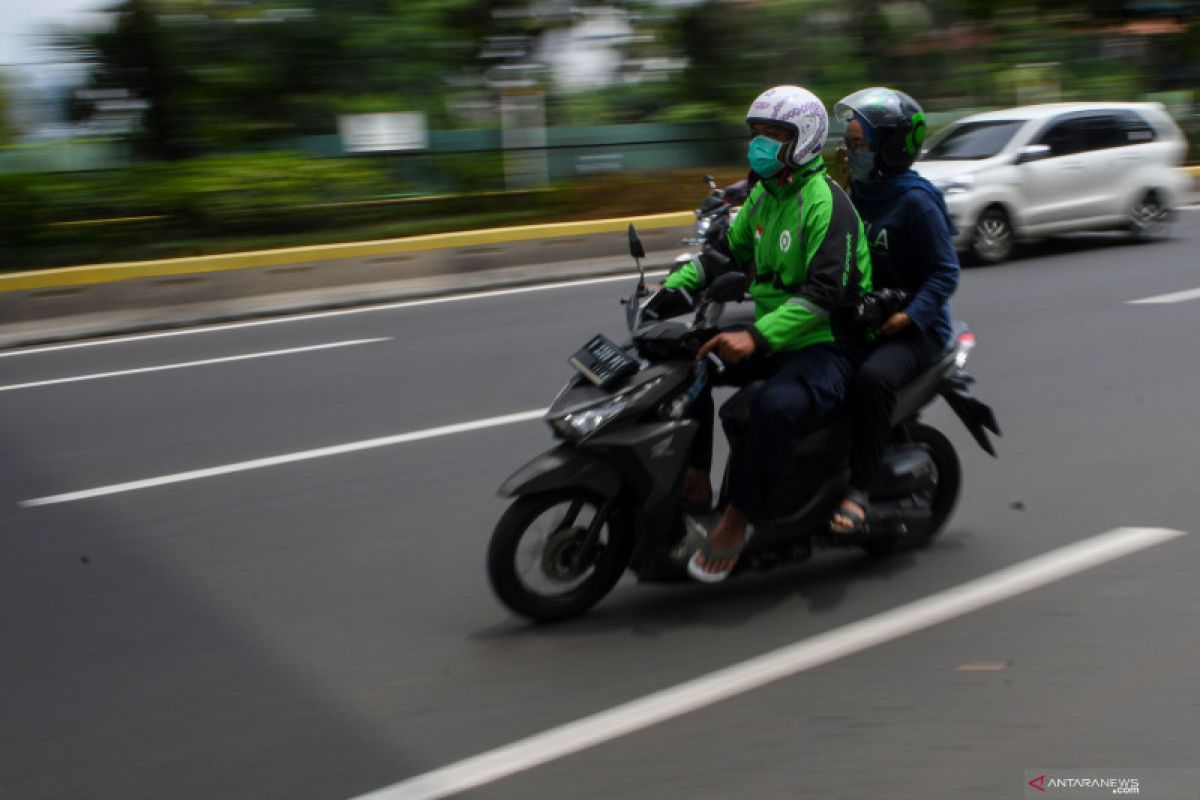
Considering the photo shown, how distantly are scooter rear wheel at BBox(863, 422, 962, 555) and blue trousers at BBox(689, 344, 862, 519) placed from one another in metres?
0.64

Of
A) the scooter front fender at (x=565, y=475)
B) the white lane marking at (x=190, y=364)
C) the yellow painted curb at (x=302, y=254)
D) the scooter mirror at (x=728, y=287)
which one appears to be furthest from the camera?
the yellow painted curb at (x=302, y=254)

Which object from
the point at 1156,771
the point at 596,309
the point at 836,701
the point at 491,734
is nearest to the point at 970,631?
the point at 836,701

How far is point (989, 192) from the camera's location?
13367mm

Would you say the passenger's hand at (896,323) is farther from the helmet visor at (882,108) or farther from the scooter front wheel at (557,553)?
the scooter front wheel at (557,553)

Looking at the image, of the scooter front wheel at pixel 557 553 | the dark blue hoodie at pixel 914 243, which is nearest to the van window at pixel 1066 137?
the dark blue hoodie at pixel 914 243

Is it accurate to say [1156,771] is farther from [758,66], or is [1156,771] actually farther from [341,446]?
[758,66]

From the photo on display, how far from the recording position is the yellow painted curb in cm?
1188

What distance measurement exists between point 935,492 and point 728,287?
1642 millimetres

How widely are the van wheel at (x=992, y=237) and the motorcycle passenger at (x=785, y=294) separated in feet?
29.9

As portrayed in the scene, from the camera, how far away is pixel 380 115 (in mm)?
15672

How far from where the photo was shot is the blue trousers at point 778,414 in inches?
175

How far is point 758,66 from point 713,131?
1699 mm

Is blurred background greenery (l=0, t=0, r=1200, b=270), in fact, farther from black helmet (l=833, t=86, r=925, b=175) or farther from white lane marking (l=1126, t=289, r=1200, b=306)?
black helmet (l=833, t=86, r=925, b=175)

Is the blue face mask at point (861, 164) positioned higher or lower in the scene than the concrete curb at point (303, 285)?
higher
